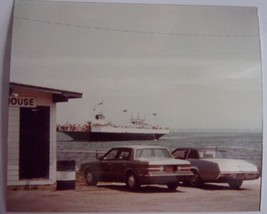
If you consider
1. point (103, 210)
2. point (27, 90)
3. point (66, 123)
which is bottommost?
point (103, 210)

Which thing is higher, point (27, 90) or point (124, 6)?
point (124, 6)

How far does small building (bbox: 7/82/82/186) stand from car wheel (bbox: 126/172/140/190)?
367 mm

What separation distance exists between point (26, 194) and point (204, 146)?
0.92 metres

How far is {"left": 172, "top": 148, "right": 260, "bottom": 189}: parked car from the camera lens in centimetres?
192

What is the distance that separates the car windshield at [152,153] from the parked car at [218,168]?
88 mm

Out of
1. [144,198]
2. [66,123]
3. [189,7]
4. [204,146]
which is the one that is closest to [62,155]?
[66,123]

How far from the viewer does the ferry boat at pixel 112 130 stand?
6.14ft

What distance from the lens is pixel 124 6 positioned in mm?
1931

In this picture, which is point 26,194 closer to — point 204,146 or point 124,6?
point 204,146

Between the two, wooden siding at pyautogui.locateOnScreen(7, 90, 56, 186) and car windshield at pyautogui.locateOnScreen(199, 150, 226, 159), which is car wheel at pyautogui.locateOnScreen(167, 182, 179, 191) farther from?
wooden siding at pyautogui.locateOnScreen(7, 90, 56, 186)

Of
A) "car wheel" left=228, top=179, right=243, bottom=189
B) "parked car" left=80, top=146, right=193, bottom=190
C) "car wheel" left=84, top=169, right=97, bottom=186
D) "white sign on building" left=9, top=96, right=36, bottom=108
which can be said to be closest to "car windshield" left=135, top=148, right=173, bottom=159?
"parked car" left=80, top=146, right=193, bottom=190

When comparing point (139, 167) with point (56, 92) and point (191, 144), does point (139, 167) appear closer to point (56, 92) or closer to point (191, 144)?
point (191, 144)

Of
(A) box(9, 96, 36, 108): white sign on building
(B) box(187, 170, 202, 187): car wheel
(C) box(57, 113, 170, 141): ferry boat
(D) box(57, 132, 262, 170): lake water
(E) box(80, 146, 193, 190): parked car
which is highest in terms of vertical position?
(A) box(9, 96, 36, 108): white sign on building

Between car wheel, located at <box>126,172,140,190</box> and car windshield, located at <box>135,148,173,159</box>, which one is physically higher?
car windshield, located at <box>135,148,173,159</box>
